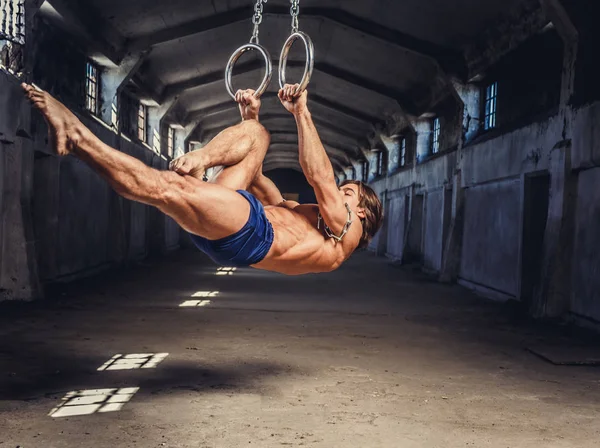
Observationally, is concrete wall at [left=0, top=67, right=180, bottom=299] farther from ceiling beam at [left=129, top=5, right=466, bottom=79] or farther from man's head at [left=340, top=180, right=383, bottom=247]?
man's head at [left=340, top=180, right=383, bottom=247]

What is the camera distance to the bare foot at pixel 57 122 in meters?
2.80

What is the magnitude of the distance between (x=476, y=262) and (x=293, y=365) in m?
7.84

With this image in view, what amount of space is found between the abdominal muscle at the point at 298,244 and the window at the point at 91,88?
400 inches

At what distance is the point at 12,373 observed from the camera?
552 centimetres

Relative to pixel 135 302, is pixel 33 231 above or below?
above

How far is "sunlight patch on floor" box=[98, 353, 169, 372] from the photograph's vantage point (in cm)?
587

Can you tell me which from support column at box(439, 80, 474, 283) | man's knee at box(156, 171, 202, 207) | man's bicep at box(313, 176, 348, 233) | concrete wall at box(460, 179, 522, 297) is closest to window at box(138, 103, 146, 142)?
support column at box(439, 80, 474, 283)

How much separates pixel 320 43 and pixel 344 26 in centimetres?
174

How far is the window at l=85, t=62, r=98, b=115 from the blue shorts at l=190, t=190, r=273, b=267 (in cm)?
1039

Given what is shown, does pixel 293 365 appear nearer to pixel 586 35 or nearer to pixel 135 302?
pixel 135 302

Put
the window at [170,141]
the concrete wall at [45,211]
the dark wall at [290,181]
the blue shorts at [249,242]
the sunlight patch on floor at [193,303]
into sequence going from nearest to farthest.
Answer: the blue shorts at [249,242] < the concrete wall at [45,211] < the sunlight patch on floor at [193,303] < the window at [170,141] < the dark wall at [290,181]

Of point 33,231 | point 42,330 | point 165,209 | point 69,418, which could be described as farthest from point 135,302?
point 165,209

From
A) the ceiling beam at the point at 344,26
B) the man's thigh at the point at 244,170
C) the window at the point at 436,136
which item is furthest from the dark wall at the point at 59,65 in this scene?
the window at the point at 436,136

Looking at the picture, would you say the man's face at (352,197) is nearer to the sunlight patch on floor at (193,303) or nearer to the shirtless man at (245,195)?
the shirtless man at (245,195)
